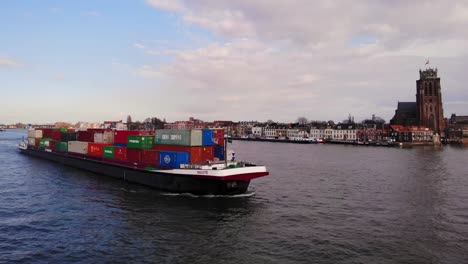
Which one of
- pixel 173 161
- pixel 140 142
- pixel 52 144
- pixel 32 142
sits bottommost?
pixel 173 161

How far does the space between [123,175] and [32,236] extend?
72.7 ft

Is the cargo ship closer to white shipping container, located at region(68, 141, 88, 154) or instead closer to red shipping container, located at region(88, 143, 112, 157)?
red shipping container, located at region(88, 143, 112, 157)

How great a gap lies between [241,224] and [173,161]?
13666 mm

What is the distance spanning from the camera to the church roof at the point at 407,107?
175m

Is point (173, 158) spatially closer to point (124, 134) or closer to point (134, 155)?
point (134, 155)

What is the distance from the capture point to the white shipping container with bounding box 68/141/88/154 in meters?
56.6

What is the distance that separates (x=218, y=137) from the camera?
39.1 meters

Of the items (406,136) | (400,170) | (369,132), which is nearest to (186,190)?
(400,170)

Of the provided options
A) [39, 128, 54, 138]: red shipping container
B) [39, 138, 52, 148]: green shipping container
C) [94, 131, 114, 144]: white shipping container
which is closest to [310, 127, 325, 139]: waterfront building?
[39, 128, 54, 138]: red shipping container

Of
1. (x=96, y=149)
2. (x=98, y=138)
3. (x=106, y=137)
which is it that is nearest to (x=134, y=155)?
(x=106, y=137)

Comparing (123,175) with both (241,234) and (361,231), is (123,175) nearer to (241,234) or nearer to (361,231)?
(241,234)

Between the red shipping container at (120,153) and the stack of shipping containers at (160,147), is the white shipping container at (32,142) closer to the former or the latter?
the stack of shipping containers at (160,147)

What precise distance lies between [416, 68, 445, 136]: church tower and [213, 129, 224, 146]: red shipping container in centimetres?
14915

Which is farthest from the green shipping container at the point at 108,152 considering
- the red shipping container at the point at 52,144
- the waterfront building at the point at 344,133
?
the waterfront building at the point at 344,133
